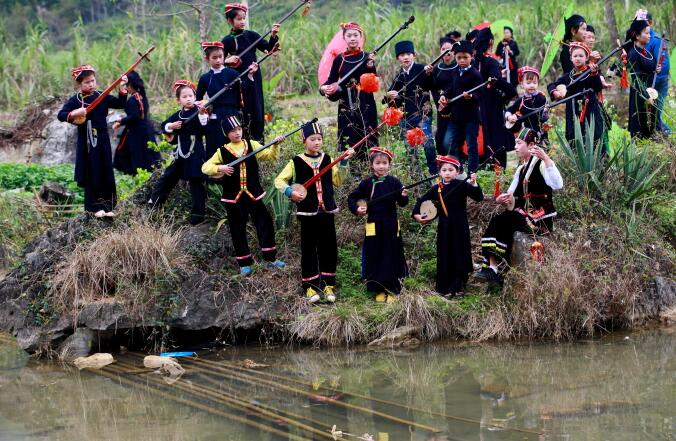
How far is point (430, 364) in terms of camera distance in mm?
8406

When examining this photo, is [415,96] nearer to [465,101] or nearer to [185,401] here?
[465,101]

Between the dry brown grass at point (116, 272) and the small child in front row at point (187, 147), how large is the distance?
2.67ft

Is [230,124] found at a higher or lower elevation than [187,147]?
higher

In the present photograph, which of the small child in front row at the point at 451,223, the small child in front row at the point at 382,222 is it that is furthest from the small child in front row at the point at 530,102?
the small child in front row at the point at 382,222

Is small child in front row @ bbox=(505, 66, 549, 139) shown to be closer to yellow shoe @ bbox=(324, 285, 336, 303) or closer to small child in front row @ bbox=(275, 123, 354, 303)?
small child in front row @ bbox=(275, 123, 354, 303)

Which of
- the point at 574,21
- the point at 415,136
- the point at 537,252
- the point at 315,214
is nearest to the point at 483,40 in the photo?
the point at 574,21

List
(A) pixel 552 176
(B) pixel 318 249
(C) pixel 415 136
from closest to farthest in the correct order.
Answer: (A) pixel 552 176, (B) pixel 318 249, (C) pixel 415 136

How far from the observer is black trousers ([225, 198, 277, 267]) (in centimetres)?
963

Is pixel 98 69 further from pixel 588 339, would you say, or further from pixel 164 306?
pixel 588 339

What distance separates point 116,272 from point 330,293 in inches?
80.1

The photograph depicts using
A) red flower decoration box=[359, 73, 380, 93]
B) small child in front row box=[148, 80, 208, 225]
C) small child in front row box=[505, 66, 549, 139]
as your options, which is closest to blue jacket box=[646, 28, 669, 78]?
small child in front row box=[505, 66, 549, 139]

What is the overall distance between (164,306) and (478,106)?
386cm

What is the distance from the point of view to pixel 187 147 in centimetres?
1005

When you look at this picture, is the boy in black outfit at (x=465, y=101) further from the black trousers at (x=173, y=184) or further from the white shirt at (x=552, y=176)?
the black trousers at (x=173, y=184)
